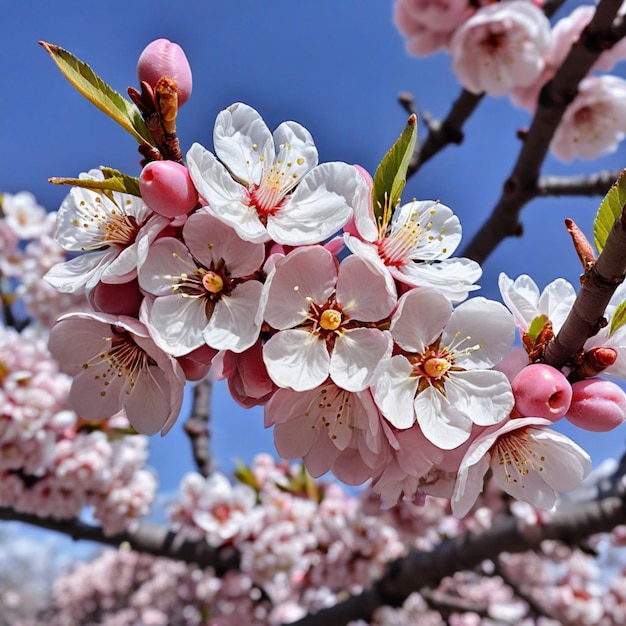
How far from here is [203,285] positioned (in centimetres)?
73

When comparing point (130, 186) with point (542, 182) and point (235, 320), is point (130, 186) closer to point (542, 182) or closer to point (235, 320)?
point (235, 320)

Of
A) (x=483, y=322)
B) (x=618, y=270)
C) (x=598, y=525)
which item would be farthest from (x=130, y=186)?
(x=598, y=525)

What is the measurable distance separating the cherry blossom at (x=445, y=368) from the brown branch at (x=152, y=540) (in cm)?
231

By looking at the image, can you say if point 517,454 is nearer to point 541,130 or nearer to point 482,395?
point 482,395

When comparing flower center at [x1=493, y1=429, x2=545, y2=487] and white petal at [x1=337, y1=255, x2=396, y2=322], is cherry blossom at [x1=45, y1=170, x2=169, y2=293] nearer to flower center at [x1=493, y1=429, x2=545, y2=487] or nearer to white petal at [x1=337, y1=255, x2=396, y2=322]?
white petal at [x1=337, y1=255, x2=396, y2=322]

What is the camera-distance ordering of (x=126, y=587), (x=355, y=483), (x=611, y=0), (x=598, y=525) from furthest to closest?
(x=126, y=587), (x=598, y=525), (x=611, y=0), (x=355, y=483)

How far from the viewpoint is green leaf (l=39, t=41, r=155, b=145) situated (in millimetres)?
694

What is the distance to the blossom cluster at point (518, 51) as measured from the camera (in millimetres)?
1886

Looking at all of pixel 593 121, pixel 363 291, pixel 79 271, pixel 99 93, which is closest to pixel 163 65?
pixel 99 93

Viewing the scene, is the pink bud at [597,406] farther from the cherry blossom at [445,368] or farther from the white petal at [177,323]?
the white petal at [177,323]

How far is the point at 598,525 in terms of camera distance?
1.93 metres

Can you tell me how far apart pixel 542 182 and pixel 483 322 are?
5.23ft

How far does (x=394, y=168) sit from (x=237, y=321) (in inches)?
11.8

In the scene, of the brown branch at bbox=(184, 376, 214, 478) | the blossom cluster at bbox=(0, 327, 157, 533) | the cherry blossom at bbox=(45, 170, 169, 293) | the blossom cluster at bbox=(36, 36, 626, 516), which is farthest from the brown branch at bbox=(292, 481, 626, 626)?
the cherry blossom at bbox=(45, 170, 169, 293)
